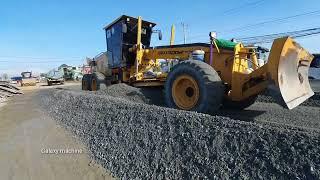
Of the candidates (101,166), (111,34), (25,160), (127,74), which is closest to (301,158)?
(101,166)

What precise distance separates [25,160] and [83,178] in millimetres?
1675

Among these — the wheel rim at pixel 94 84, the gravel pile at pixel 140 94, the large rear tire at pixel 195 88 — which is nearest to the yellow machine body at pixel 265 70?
the large rear tire at pixel 195 88

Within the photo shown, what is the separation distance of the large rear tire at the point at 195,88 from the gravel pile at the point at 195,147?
1.07 m

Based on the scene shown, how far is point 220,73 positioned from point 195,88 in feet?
2.97

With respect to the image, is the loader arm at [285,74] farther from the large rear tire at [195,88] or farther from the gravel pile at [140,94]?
the gravel pile at [140,94]

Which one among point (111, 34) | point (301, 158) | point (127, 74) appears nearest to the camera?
point (301, 158)

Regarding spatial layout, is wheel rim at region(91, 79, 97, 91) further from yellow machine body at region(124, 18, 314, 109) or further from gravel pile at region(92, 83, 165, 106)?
yellow machine body at region(124, 18, 314, 109)

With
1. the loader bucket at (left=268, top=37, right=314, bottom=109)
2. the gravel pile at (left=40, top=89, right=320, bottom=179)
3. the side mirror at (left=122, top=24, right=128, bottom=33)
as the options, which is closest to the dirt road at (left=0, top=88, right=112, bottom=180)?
the gravel pile at (left=40, top=89, right=320, bottom=179)

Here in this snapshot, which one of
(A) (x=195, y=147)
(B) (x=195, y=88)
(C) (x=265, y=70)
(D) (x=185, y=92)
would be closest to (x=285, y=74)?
(C) (x=265, y=70)

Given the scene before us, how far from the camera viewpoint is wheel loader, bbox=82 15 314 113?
6.29 meters

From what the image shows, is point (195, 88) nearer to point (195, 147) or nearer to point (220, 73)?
point (220, 73)

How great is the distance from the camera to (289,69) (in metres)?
6.56

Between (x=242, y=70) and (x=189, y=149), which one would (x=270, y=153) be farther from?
(x=242, y=70)

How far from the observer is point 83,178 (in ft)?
17.9
